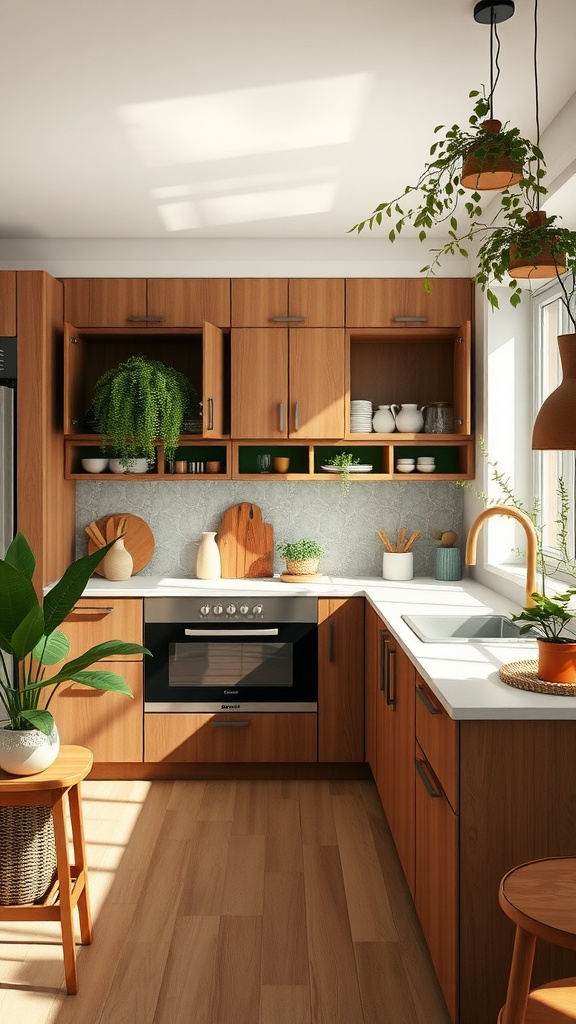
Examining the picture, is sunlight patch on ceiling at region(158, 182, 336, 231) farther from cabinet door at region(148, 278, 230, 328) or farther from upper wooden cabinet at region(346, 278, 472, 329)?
upper wooden cabinet at region(346, 278, 472, 329)

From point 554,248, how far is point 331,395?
2.14 metres

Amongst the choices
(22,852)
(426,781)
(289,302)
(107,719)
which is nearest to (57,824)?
(22,852)

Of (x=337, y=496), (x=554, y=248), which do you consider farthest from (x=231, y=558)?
(x=554, y=248)

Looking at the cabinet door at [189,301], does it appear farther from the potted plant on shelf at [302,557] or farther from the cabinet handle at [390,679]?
the cabinet handle at [390,679]

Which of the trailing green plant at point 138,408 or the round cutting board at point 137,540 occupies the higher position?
the trailing green plant at point 138,408

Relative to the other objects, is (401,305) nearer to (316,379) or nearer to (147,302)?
(316,379)

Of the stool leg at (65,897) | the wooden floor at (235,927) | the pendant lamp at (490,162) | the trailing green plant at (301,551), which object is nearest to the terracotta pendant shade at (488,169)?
the pendant lamp at (490,162)

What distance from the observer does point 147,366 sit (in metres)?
4.04

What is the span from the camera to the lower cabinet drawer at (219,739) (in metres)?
3.94

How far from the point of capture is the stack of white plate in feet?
14.1

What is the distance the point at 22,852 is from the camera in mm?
2369

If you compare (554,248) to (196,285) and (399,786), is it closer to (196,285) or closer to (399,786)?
(399,786)

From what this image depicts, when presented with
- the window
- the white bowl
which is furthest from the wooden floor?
the white bowl

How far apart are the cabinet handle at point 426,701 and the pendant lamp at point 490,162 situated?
1.35 m
